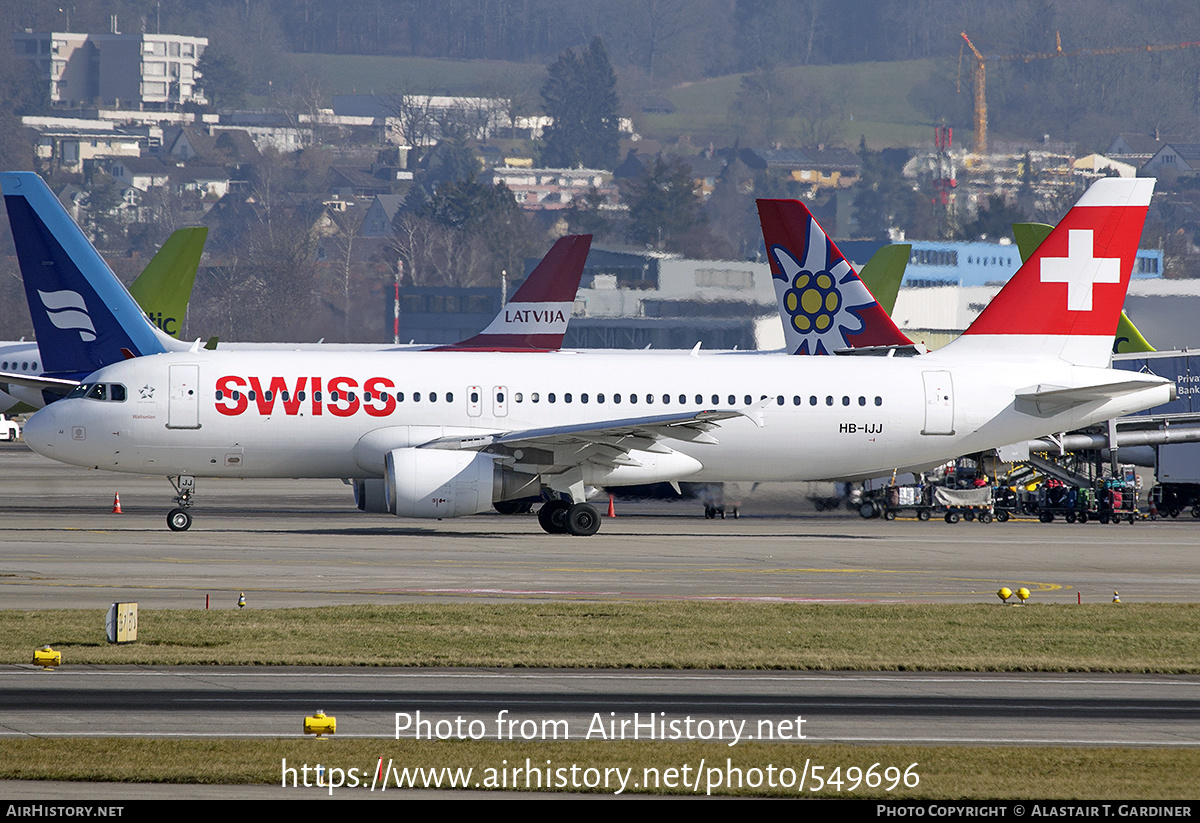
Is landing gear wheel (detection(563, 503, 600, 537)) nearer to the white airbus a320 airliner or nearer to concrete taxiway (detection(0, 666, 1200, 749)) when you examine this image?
the white airbus a320 airliner

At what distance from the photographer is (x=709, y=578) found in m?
29.0

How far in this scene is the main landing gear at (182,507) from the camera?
3625cm

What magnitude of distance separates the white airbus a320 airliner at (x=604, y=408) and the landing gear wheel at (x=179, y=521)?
1.4 inches

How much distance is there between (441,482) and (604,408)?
5260 millimetres

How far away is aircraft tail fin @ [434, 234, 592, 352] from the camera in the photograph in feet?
180

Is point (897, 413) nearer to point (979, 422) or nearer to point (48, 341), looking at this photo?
point (979, 422)

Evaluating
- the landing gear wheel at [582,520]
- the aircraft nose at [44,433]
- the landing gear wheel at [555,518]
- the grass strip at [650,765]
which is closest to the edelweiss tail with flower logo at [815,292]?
the landing gear wheel at [582,520]

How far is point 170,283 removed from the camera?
193ft

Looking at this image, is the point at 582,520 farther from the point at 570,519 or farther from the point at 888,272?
the point at 888,272

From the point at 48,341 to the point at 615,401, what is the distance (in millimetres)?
19036

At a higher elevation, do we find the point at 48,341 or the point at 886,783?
the point at 48,341

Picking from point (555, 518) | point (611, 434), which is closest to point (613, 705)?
point (611, 434)

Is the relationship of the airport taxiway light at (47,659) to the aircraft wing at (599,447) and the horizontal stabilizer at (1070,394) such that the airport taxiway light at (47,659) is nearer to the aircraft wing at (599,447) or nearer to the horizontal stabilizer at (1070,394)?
the aircraft wing at (599,447)
